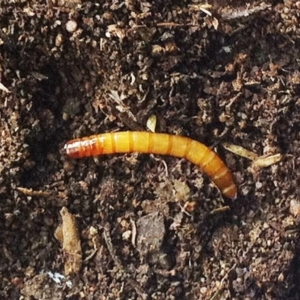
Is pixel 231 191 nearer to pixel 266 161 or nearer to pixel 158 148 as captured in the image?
pixel 266 161

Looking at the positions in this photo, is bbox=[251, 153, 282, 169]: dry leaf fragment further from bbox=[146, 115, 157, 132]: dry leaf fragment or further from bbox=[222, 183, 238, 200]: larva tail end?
bbox=[146, 115, 157, 132]: dry leaf fragment

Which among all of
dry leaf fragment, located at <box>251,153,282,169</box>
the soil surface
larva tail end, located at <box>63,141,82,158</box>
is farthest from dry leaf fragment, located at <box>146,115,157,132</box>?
dry leaf fragment, located at <box>251,153,282,169</box>

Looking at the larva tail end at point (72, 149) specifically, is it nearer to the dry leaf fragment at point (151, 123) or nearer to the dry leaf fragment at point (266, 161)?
the dry leaf fragment at point (151, 123)

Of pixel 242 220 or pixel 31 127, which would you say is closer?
pixel 31 127

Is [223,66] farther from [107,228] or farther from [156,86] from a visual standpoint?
[107,228]

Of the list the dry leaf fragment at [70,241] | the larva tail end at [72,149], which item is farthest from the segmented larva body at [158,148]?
the dry leaf fragment at [70,241]

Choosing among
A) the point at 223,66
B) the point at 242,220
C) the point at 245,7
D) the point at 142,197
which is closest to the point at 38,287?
the point at 142,197

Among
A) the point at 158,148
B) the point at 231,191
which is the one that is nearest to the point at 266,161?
the point at 231,191
